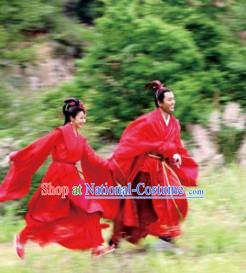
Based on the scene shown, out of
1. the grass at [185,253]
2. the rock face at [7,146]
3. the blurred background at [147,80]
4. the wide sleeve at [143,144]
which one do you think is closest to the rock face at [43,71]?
the blurred background at [147,80]

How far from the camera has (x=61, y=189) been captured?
5.04 m

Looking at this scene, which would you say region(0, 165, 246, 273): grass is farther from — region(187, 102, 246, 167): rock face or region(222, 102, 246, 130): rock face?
region(222, 102, 246, 130): rock face

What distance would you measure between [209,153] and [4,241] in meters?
3.25

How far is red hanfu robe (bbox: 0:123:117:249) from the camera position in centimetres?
501

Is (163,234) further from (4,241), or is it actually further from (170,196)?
(4,241)

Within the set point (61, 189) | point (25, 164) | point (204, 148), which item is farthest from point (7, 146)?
point (61, 189)

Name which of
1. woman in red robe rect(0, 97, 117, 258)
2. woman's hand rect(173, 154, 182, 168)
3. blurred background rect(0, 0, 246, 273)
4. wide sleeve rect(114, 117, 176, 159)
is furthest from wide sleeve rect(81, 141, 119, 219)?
blurred background rect(0, 0, 246, 273)

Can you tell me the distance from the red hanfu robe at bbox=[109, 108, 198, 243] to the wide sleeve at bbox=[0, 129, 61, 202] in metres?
0.58

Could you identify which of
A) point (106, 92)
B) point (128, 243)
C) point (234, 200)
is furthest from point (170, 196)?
point (106, 92)

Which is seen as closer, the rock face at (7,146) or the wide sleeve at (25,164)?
the wide sleeve at (25,164)

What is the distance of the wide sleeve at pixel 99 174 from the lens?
16.9 ft

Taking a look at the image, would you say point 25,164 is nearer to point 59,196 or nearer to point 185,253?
point 59,196

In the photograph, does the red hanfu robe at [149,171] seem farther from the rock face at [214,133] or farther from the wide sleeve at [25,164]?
the rock face at [214,133]

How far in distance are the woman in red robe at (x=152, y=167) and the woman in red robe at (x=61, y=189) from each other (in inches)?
8.5
